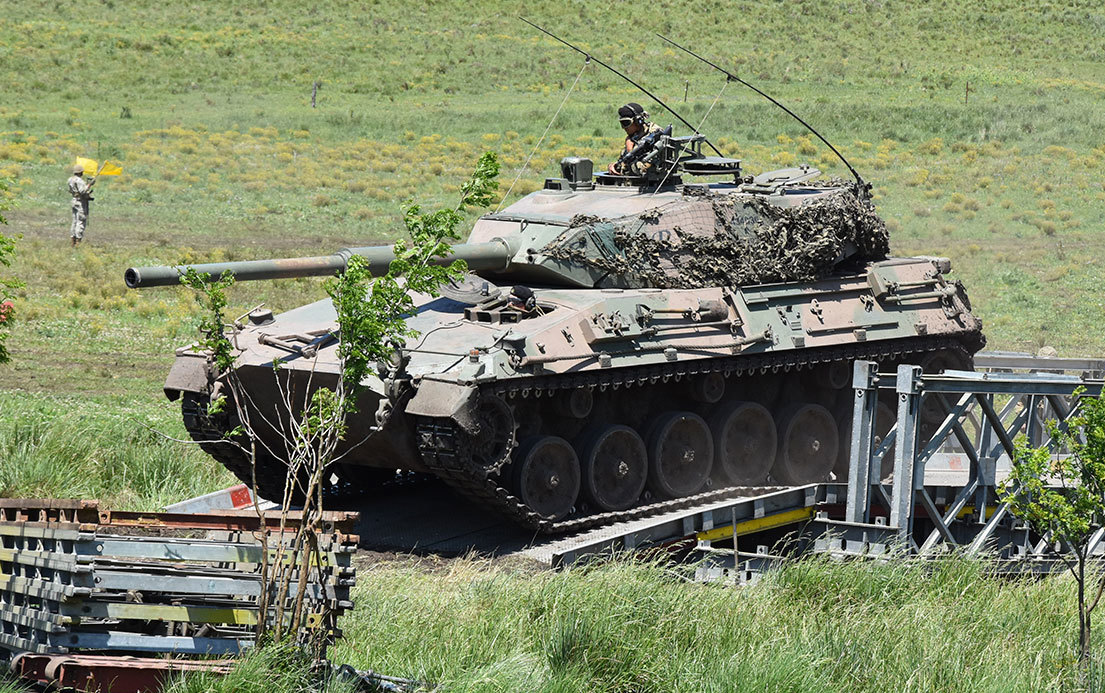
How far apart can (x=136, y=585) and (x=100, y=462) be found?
26.4 feet

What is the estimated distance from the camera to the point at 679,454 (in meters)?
16.0

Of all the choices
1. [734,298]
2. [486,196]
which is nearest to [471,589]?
[486,196]

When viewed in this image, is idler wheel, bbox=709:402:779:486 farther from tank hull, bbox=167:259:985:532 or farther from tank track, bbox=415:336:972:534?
tank track, bbox=415:336:972:534

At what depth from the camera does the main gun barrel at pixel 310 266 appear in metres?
12.0

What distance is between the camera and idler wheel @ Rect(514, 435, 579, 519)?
47.0ft

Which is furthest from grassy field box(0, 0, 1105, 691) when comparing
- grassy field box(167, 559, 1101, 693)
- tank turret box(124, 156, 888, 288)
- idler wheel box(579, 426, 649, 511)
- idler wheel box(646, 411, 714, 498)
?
tank turret box(124, 156, 888, 288)

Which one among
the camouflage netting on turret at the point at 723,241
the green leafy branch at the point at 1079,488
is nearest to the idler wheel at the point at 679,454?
the camouflage netting on turret at the point at 723,241

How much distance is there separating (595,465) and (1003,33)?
51556mm

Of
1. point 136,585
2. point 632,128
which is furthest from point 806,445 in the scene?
point 136,585

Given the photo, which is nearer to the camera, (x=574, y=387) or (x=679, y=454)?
(x=574, y=387)

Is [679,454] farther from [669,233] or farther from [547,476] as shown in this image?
[669,233]

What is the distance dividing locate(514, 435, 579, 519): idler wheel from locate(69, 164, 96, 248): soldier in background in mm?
19498

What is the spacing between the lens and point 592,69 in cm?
5625

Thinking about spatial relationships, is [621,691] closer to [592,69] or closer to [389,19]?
[592,69]
